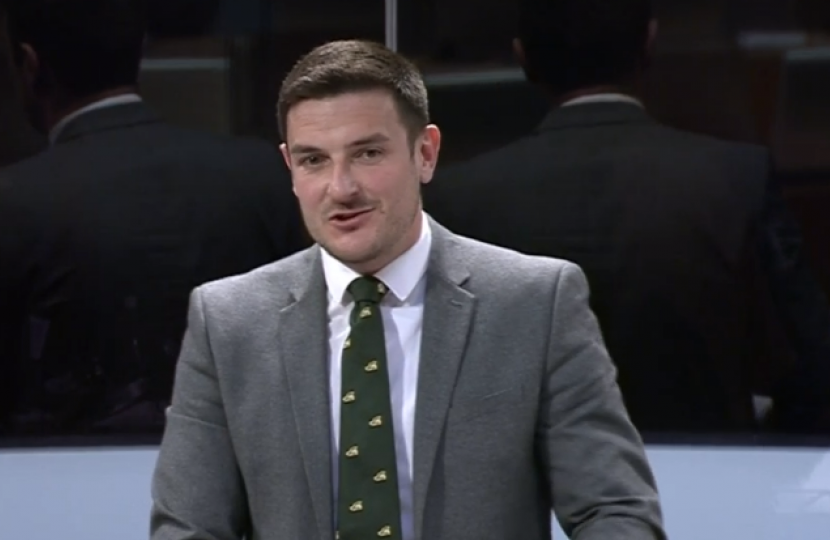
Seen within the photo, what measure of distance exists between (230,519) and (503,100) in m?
1.37

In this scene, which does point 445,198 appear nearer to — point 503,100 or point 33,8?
point 503,100

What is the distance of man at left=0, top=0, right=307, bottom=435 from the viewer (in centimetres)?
299

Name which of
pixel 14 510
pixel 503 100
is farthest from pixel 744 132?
pixel 14 510

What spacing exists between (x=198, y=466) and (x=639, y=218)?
138 cm

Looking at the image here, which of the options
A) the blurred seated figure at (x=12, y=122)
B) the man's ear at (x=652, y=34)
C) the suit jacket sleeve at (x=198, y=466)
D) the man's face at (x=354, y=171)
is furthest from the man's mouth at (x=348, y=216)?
the blurred seated figure at (x=12, y=122)

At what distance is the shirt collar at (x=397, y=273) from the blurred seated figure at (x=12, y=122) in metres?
1.38

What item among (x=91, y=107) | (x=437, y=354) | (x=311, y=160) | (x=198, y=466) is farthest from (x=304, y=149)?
(x=91, y=107)

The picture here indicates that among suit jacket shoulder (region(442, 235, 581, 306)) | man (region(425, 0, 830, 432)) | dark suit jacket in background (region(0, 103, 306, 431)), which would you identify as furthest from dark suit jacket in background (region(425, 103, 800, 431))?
suit jacket shoulder (region(442, 235, 581, 306))

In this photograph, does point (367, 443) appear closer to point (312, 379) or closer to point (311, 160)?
point (312, 379)

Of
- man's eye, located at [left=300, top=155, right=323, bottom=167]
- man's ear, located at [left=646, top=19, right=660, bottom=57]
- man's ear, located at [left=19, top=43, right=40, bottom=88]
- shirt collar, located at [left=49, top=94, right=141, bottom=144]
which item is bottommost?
shirt collar, located at [left=49, top=94, right=141, bottom=144]

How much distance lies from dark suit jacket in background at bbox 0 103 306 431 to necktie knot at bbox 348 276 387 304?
1.18m

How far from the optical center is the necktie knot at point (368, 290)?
1820 millimetres

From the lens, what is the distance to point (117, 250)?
9.84ft

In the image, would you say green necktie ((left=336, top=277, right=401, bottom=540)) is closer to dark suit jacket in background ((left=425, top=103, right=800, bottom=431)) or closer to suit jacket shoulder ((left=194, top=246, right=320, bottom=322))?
suit jacket shoulder ((left=194, top=246, right=320, bottom=322))
